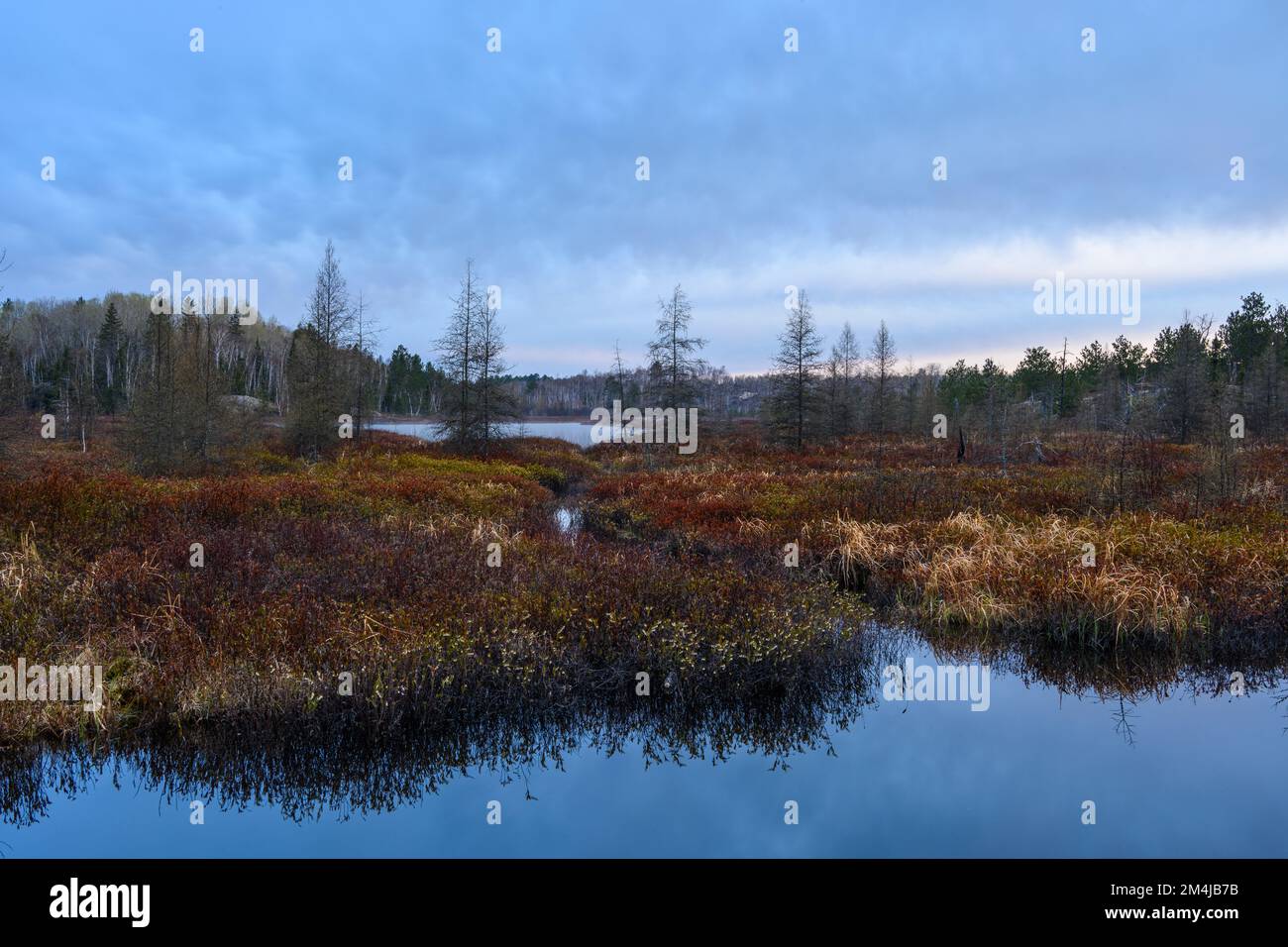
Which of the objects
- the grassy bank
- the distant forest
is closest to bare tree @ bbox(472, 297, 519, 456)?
the distant forest

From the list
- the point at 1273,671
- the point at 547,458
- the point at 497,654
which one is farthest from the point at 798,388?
the point at 497,654

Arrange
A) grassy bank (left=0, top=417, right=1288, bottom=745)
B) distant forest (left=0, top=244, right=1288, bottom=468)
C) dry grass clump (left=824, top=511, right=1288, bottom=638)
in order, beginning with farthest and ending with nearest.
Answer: distant forest (left=0, top=244, right=1288, bottom=468)
dry grass clump (left=824, top=511, right=1288, bottom=638)
grassy bank (left=0, top=417, right=1288, bottom=745)

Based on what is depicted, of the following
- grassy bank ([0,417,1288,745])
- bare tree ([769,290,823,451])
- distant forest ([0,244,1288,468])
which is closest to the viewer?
grassy bank ([0,417,1288,745])

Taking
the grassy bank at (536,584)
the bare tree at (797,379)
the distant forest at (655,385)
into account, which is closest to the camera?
the grassy bank at (536,584)

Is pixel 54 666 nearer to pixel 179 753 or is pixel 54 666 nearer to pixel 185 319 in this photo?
pixel 179 753

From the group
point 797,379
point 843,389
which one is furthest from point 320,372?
point 843,389

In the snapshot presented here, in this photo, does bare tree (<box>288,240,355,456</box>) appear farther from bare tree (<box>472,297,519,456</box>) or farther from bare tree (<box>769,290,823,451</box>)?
bare tree (<box>769,290,823,451</box>)

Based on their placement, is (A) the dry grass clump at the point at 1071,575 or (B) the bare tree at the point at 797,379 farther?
(B) the bare tree at the point at 797,379

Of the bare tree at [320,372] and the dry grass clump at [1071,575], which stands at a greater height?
the bare tree at [320,372]

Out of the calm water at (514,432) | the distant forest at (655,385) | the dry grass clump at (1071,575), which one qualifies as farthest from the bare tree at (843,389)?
the dry grass clump at (1071,575)

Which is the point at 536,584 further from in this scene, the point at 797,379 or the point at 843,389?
the point at 843,389

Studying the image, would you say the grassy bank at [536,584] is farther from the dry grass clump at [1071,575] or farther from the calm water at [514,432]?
the calm water at [514,432]

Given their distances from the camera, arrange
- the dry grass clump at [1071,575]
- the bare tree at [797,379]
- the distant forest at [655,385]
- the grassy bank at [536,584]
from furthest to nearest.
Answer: the bare tree at [797,379] → the distant forest at [655,385] → the dry grass clump at [1071,575] → the grassy bank at [536,584]

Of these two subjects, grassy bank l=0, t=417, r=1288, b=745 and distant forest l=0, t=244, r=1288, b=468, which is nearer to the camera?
grassy bank l=0, t=417, r=1288, b=745
